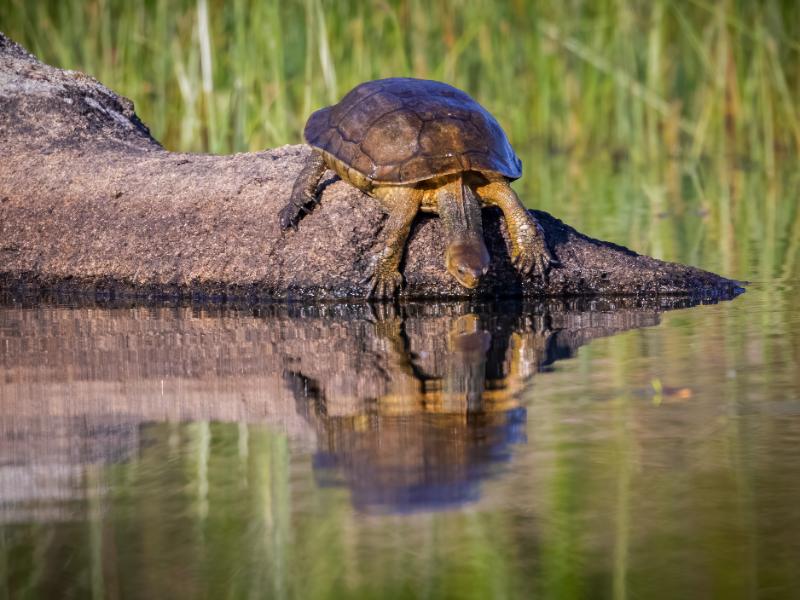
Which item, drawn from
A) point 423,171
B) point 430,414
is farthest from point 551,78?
point 430,414

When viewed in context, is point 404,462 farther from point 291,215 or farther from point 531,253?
point 291,215

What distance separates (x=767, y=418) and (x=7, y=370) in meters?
2.08

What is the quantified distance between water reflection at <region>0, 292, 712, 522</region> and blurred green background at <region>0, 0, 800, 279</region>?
2582 millimetres

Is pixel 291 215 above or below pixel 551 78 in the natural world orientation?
below

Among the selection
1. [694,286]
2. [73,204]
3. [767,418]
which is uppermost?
[73,204]

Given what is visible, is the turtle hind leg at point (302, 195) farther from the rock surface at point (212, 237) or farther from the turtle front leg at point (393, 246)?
the turtle front leg at point (393, 246)

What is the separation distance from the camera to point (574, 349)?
3.89 metres

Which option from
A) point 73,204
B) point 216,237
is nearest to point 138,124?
point 73,204

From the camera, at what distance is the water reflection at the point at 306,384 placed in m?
2.57

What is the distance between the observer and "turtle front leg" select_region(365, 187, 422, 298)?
4.82 metres

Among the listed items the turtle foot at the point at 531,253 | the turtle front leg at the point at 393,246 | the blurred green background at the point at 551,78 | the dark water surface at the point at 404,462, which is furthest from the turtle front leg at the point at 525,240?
the blurred green background at the point at 551,78

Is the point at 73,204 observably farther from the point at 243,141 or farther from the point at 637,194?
the point at 637,194

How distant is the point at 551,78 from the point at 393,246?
738 centimetres

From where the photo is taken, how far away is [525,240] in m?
4.86
